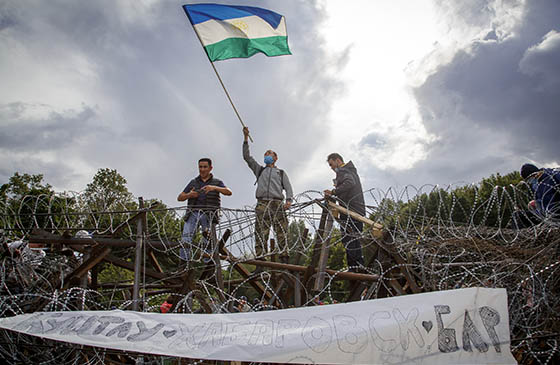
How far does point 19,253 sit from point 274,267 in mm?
3843

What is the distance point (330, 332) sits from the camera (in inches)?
143

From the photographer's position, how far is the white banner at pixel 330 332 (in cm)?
350

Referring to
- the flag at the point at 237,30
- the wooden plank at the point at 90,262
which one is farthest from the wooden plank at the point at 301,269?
the flag at the point at 237,30

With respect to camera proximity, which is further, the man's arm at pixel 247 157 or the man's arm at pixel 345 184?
the man's arm at pixel 247 157

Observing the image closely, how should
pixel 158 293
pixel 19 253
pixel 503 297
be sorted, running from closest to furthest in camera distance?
pixel 503 297 < pixel 19 253 < pixel 158 293

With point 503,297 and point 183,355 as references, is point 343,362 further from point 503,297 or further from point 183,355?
point 503,297

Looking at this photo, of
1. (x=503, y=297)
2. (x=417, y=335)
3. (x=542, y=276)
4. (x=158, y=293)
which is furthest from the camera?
(x=158, y=293)

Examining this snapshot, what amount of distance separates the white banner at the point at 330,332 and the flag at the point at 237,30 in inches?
214

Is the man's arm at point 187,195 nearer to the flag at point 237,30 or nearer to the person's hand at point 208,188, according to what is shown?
the person's hand at point 208,188

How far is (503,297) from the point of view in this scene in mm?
3953

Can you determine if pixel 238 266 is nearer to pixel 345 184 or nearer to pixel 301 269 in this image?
pixel 301 269

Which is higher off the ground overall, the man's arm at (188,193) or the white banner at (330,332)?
the man's arm at (188,193)

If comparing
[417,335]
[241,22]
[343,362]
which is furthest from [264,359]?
[241,22]

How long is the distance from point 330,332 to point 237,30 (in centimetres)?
645
